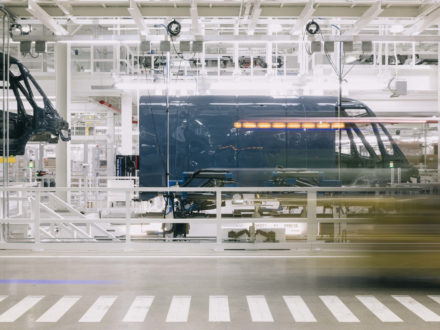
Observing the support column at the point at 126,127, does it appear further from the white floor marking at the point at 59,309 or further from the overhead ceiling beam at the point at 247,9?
the white floor marking at the point at 59,309

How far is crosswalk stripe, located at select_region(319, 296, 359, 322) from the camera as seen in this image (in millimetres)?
5352

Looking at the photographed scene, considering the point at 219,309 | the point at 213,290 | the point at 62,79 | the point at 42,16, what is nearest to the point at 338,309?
the point at 219,309

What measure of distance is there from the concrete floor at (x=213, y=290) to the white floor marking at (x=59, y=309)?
1 centimetres

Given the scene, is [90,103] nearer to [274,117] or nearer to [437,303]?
[274,117]

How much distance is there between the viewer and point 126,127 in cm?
2180

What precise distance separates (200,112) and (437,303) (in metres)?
7.41

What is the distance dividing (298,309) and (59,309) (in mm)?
3012

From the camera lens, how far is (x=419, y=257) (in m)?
5.92

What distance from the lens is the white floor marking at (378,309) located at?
534 cm

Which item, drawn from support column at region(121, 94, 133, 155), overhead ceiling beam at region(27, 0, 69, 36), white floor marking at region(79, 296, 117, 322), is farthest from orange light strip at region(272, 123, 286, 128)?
support column at region(121, 94, 133, 155)

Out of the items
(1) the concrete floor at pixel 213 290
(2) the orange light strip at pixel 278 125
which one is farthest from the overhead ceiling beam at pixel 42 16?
(2) the orange light strip at pixel 278 125

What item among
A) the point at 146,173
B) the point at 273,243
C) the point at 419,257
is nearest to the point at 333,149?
the point at 273,243

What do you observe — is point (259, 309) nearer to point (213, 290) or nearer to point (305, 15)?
point (213, 290)

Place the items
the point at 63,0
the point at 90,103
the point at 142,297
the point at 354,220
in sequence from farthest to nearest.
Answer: the point at 90,103, the point at 63,0, the point at 354,220, the point at 142,297
